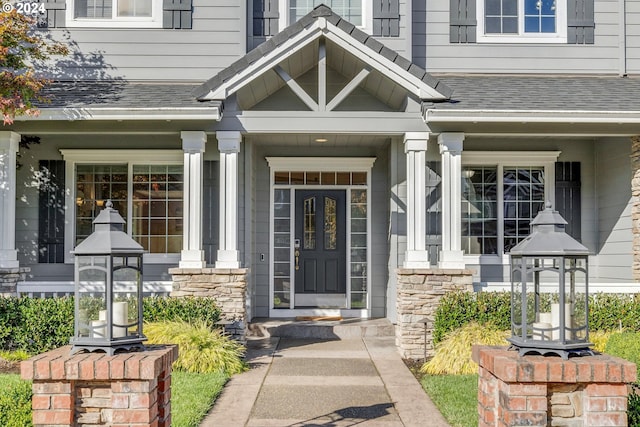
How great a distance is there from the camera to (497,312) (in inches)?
321

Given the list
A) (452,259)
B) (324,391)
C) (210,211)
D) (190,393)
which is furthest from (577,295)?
(210,211)

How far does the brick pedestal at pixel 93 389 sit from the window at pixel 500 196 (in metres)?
7.64

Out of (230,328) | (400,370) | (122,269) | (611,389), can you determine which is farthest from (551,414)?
(230,328)

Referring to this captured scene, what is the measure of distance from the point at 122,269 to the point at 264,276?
266 inches

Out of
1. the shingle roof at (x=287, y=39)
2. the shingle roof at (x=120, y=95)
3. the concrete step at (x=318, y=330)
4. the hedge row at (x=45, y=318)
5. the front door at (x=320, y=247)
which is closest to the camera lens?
the hedge row at (x=45, y=318)

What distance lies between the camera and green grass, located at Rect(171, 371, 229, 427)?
5391 mm

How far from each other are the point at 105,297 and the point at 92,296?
0.36ft

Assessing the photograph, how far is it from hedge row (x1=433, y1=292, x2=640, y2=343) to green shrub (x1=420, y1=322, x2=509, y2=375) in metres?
0.23

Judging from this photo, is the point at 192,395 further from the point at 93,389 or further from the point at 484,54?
the point at 484,54

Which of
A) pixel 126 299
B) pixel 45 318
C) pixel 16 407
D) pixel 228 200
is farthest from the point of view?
pixel 228 200

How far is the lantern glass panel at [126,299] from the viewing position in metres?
3.88

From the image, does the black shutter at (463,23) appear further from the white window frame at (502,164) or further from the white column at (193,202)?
the white column at (193,202)

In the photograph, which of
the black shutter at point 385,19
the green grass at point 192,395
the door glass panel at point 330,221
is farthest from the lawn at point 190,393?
the black shutter at point 385,19

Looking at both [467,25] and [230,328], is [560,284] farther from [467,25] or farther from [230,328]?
[467,25]
